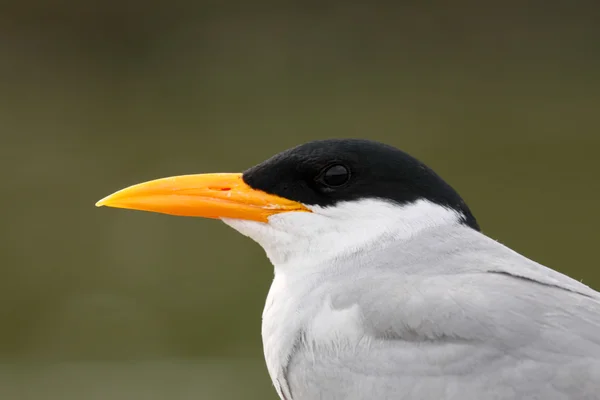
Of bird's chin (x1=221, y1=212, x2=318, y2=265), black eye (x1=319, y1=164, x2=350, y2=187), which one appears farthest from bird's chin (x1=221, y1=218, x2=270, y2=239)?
black eye (x1=319, y1=164, x2=350, y2=187)

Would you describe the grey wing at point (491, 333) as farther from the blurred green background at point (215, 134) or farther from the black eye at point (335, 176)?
the blurred green background at point (215, 134)

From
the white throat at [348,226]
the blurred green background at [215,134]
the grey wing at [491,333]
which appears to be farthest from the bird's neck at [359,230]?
the blurred green background at [215,134]

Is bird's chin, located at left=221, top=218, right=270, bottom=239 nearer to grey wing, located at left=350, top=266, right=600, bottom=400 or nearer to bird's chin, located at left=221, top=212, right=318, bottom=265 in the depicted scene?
bird's chin, located at left=221, top=212, right=318, bottom=265

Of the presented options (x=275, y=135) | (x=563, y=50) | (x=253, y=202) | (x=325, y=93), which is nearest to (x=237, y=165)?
(x=275, y=135)

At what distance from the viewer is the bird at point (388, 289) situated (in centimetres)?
113

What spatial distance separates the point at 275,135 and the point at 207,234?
627 millimetres

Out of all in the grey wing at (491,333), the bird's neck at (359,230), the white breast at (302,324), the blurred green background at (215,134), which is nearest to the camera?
the grey wing at (491,333)

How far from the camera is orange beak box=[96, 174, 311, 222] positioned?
1.42 m

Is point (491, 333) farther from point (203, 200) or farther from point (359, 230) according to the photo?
point (203, 200)

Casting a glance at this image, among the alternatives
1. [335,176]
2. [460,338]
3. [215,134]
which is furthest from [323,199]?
[215,134]

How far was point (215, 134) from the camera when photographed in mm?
5281

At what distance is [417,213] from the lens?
139 cm

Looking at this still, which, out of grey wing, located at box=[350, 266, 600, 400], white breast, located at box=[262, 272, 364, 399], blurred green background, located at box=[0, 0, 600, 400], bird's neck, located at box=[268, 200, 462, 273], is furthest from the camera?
blurred green background, located at box=[0, 0, 600, 400]

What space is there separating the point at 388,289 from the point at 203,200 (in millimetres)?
321
